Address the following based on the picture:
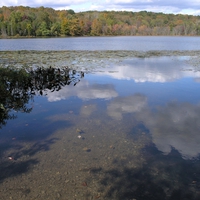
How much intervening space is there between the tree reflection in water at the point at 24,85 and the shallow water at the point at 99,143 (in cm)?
4

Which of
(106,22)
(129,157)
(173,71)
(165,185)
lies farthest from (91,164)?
(106,22)

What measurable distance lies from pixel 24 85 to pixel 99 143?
477cm

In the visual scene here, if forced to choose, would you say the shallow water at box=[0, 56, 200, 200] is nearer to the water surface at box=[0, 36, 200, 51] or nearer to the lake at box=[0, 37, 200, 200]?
the lake at box=[0, 37, 200, 200]

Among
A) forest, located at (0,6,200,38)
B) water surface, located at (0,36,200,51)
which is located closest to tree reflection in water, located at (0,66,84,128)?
water surface, located at (0,36,200,51)

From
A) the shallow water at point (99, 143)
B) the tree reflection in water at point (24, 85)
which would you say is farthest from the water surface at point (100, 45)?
the shallow water at point (99, 143)

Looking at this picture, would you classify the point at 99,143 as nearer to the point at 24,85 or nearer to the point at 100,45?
the point at 24,85

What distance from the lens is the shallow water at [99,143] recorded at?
A: 3.29m

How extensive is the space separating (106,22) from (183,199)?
340ft

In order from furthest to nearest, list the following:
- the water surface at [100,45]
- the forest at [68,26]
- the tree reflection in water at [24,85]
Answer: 1. the forest at [68,26]
2. the water surface at [100,45]
3. the tree reflection in water at [24,85]

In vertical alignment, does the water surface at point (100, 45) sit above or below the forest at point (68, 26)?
below

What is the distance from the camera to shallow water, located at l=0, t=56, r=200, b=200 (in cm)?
329

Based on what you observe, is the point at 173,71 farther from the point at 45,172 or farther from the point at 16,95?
the point at 45,172

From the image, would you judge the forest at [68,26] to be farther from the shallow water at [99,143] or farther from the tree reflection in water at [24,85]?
the shallow water at [99,143]

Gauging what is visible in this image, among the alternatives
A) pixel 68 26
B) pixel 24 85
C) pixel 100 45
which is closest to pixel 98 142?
pixel 24 85
